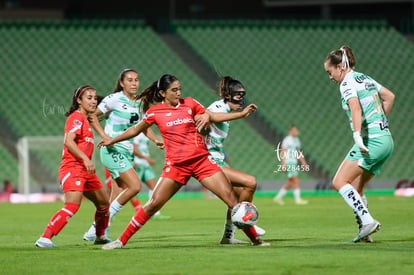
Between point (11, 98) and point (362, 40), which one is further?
Result: point (362, 40)

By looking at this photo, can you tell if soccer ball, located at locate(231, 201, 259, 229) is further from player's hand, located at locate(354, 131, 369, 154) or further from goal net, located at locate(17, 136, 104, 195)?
goal net, located at locate(17, 136, 104, 195)

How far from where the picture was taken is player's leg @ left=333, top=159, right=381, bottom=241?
8.66 metres

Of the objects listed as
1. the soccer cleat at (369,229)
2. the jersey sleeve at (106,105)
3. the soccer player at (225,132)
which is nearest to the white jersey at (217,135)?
the soccer player at (225,132)

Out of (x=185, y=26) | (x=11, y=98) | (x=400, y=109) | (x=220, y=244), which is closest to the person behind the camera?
(x=220, y=244)

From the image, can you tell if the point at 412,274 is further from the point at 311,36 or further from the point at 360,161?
the point at 311,36

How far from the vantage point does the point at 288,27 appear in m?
33.0

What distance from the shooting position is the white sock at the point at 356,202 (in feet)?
28.7

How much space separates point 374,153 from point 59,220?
397cm

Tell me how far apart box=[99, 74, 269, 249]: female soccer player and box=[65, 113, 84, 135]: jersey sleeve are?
31.2 inches

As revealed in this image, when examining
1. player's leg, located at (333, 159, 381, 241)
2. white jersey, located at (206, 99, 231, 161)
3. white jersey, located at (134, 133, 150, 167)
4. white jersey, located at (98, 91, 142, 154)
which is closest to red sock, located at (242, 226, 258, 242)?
player's leg, located at (333, 159, 381, 241)

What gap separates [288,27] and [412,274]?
27.6 metres

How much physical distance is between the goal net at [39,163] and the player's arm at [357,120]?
16483 millimetres

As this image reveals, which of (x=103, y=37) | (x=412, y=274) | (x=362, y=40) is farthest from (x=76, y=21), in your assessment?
(x=412, y=274)

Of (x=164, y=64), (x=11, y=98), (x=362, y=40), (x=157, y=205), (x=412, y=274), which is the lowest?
(x=412, y=274)
